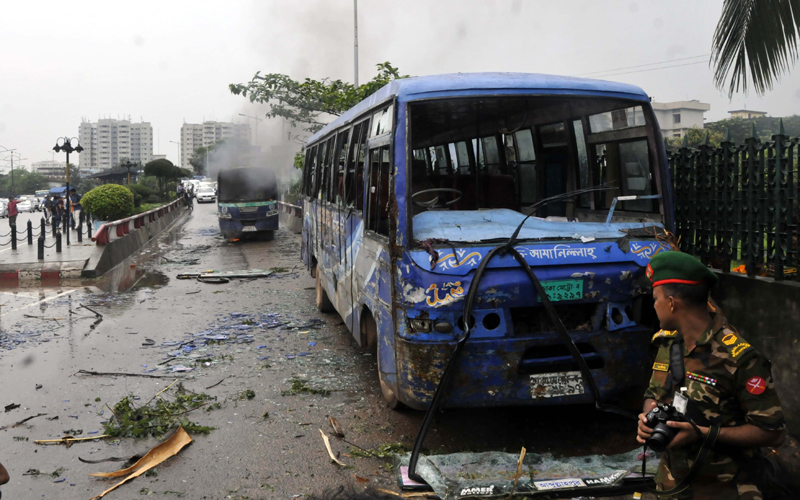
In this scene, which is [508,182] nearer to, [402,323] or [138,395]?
[402,323]

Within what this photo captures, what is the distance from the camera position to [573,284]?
15.4 feet

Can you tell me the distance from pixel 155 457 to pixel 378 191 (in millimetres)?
2654

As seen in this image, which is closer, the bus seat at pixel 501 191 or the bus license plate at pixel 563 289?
the bus license plate at pixel 563 289

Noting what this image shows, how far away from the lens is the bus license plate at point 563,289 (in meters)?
4.65

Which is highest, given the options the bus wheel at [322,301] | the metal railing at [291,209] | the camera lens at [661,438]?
the metal railing at [291,209]

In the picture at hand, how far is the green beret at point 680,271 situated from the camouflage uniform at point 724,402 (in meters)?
0.17

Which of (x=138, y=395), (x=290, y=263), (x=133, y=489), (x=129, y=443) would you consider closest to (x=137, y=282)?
(x=290, y=263)

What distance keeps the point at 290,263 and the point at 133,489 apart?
13254mm

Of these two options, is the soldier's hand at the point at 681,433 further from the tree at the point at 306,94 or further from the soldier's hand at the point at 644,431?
the tree at the point at 306,94

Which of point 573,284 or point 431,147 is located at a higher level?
point 431,147

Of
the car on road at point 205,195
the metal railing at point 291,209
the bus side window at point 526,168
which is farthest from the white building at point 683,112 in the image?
the bus side window at point 526,168

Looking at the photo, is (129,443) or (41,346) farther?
(41,346)

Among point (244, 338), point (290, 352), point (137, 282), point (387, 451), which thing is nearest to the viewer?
point (387, 451)

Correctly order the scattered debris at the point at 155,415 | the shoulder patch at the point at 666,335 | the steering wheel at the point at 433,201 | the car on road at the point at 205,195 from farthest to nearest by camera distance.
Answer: the car on road at the point at 205,195 → the scattered debris at the point at 155,415 → the steering wheel at the point at 433,201 → the shoulder patch at the point at 666,335
